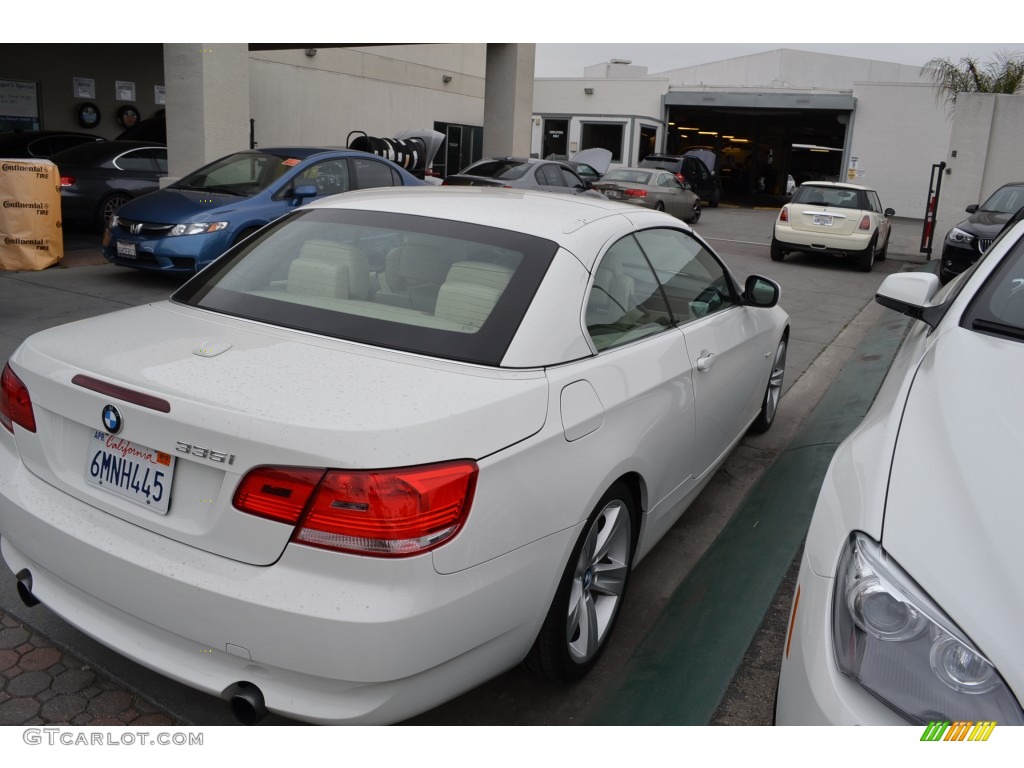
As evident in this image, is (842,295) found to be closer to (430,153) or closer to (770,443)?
(770,443)

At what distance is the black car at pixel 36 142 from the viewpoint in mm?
15188

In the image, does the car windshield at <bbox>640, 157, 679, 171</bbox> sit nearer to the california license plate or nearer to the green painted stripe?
the green painted stripe

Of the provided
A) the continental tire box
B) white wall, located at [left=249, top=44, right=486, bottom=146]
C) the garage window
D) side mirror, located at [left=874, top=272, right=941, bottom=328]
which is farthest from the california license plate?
the garage window

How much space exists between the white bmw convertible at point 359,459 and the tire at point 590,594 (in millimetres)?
11

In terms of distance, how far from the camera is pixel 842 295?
40.8 ft

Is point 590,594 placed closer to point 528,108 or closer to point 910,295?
point 910,295

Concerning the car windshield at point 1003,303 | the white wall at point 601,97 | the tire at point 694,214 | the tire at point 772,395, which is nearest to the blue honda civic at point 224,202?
the tire at point 772,395

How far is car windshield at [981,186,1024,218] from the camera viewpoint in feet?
45.6

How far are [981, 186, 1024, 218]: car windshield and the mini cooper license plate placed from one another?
12.5 metres

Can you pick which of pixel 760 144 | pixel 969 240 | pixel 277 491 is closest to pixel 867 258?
pixel 969 240

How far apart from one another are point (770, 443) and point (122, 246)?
22.6ft

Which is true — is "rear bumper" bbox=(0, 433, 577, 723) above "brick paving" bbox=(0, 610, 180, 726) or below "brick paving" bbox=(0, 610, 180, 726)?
above

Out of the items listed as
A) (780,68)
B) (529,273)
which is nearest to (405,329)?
(529,273)

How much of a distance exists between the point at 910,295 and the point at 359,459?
252cm
